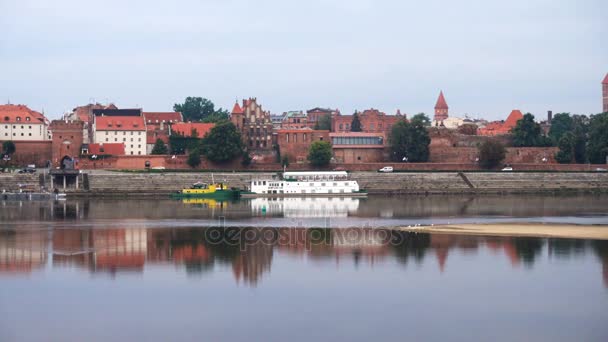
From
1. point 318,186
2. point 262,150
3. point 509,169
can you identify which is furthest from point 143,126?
point 509,169

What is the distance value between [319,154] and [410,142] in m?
7.37

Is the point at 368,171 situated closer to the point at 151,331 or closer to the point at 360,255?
the point at 360,255

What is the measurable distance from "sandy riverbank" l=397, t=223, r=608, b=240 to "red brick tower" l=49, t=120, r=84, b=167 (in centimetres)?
3937

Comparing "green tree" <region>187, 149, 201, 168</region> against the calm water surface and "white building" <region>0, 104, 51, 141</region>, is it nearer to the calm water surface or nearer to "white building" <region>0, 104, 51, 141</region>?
"white building" <region>0, 104, 51, 141</region>

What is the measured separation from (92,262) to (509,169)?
4896 centimetres

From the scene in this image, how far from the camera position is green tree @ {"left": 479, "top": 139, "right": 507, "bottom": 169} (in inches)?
3056

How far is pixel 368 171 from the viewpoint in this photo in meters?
74.2

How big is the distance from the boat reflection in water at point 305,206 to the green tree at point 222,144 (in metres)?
11.4

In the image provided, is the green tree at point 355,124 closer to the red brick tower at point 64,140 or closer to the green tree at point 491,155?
the green tree at point 491,155

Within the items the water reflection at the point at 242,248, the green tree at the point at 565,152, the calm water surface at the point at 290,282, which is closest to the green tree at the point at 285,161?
the green tree at the point at 565,152

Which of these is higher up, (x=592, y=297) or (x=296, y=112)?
(x=296, y=112)

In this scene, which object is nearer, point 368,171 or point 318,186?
point 318,186

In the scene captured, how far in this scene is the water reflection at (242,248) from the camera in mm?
31266

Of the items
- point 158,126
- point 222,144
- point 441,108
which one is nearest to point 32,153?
point 158,126
